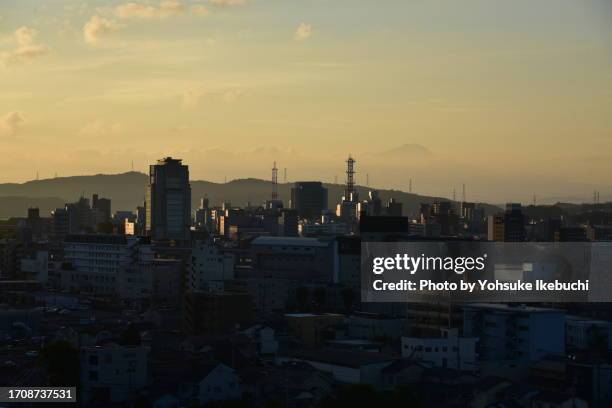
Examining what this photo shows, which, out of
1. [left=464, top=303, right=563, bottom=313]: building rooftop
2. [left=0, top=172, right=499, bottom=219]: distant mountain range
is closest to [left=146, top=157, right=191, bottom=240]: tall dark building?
[left=464, top=303, right=563, bottom=313]: building rooftop

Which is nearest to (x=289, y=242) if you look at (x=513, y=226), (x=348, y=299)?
(x=348, y=299)

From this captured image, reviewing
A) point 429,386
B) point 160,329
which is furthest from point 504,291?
point 429,386

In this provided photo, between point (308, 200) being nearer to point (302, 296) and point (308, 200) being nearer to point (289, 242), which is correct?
point (289, 242)

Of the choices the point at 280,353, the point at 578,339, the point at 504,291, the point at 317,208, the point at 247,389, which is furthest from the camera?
the point at 317,208

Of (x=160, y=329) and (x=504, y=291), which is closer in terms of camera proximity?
(x=160, y=329)

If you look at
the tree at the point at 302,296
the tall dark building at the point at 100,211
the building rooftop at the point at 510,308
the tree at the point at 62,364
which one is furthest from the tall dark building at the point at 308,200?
the tree at the point at 62,364

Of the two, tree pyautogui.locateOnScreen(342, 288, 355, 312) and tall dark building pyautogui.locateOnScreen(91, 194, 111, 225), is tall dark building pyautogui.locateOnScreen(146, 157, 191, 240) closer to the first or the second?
tall dark building pyautogui.locateOnScreen(91, 194, 111, 225)

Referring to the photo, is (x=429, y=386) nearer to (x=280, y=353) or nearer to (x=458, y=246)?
(x=280, y=353)
